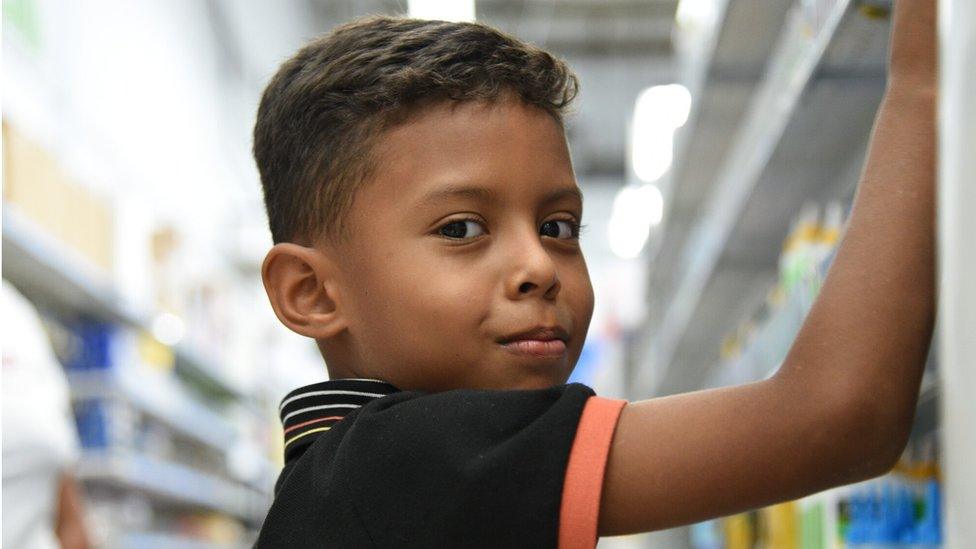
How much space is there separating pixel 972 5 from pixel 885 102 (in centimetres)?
15

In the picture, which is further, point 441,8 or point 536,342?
point 441,8

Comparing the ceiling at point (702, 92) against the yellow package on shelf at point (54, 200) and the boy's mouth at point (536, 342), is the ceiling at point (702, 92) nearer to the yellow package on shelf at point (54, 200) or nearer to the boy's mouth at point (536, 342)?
the boy's mouth at point (536, 342)

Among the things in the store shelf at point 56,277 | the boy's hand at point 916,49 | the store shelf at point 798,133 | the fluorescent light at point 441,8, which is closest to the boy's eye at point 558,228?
the boy's hand at point 916,49

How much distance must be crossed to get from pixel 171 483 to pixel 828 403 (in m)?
4.78

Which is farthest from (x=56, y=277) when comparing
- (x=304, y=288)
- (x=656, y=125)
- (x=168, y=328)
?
(x=304, y=288)

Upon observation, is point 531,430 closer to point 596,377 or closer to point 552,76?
point 552,76

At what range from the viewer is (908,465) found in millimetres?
1868

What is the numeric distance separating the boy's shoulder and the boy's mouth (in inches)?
3.3

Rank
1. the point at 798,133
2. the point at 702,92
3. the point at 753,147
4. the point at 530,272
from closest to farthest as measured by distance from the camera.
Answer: the point at 530,272 → the point at 798,133 → the point at 753,147 → the point at 702,92

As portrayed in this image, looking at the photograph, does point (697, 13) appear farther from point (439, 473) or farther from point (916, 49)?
point (439, 473)

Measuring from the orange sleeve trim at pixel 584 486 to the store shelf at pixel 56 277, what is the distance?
9.54 feet

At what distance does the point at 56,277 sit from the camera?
13.4ft

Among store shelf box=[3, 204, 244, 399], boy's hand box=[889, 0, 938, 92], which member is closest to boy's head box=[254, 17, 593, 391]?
boy's hand box=[889, 0, 938, 92]

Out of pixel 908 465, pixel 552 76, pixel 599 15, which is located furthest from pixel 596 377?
pixel 552 76
